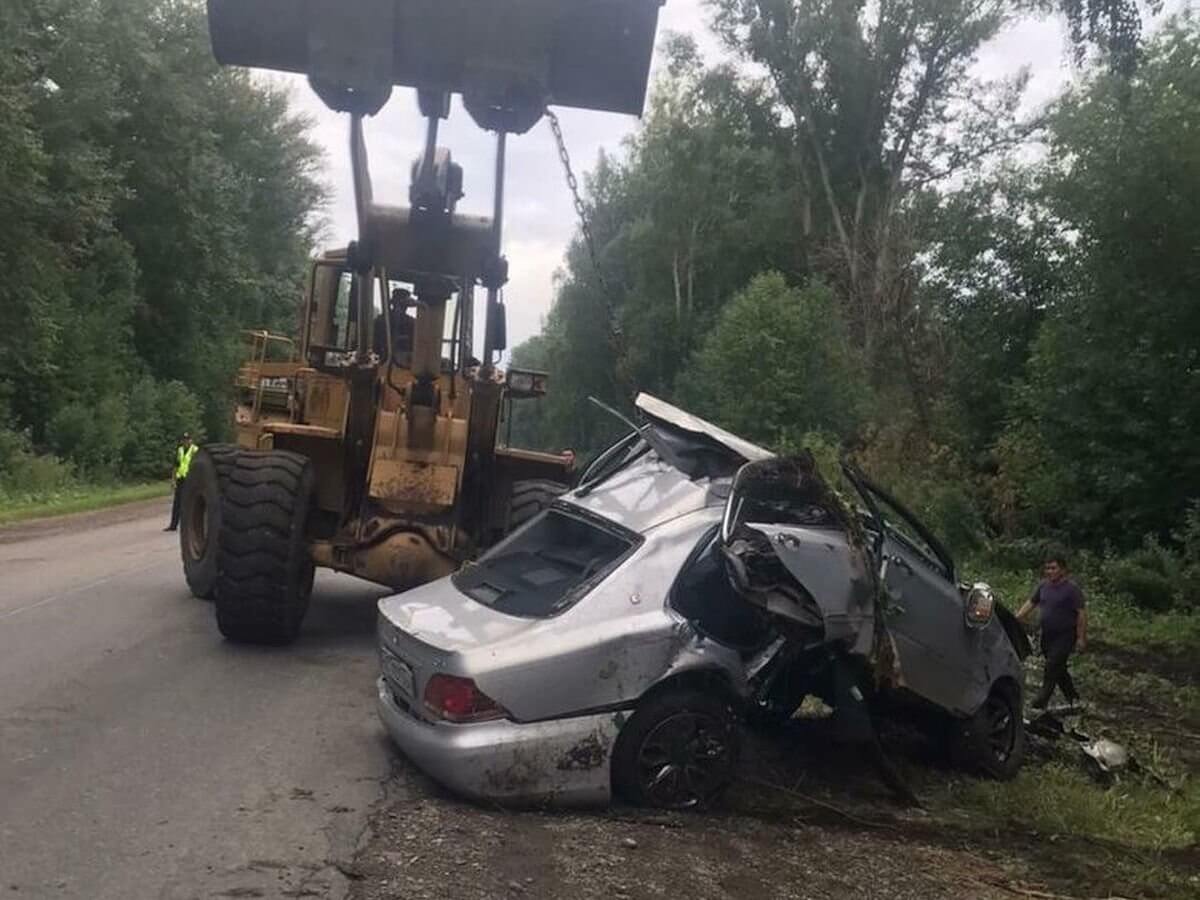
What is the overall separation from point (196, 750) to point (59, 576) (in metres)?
7.86

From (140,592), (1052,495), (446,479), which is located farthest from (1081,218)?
(140,592)

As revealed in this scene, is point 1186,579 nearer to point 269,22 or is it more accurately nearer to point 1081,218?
point 1081,218

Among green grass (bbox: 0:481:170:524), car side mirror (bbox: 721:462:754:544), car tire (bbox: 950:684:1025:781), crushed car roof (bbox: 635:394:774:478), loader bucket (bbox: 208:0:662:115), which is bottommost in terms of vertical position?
green grass (bbox: 0:481:170:524)

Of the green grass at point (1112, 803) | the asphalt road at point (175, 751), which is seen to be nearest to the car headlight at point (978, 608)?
the green grass at point (1112, 803)

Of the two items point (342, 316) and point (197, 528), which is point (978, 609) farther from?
point (197, 528)

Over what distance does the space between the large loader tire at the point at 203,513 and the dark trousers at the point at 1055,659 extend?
650cm

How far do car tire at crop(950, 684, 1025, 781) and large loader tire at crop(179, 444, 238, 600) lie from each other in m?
5.59

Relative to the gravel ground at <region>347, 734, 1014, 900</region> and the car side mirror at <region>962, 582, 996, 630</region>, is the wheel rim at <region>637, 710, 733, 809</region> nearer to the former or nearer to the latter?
the gravel ground at <region>347, 734, 1014, 900</region>

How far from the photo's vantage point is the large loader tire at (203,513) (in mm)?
10336

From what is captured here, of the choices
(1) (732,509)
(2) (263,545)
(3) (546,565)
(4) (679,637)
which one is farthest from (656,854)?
(2) (263,545)

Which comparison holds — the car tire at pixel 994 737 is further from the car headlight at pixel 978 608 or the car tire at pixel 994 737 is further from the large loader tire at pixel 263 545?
the large loader tire at pixel 263 545

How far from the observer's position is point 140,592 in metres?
12.5

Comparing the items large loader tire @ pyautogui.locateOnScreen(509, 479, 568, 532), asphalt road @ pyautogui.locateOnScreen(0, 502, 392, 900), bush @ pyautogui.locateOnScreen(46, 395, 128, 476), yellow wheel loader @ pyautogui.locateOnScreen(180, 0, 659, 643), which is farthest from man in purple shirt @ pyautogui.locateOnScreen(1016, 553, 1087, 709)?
bush @ pyautogui.locateOnScreen(46, 395, 128, 476)

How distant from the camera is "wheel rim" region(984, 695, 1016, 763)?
7777 mm
